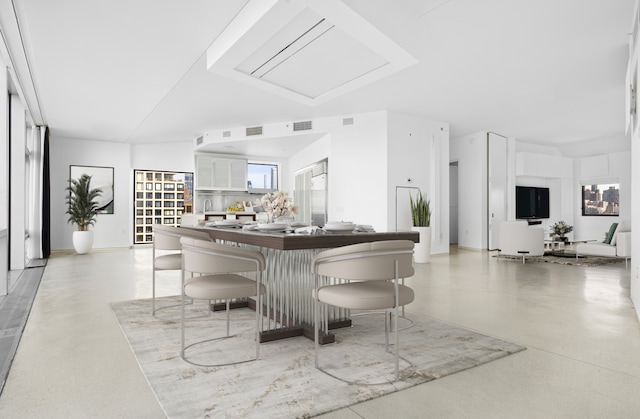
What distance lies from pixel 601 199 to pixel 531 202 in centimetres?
226

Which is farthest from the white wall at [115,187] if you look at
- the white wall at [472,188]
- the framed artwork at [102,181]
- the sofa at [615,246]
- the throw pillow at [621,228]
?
the throw pillow at [621,228]

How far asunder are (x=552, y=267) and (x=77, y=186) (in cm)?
997

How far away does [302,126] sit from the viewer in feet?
27.8

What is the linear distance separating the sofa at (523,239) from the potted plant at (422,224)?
1494 mm

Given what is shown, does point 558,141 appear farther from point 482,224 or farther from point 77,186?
point 77,186

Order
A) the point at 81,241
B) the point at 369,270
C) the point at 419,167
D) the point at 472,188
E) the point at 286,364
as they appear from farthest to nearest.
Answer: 1. the point at 472,188
2. the point at 81,241
3. the point at 419,167
4. the point at 286,364
5. the point at 369,270

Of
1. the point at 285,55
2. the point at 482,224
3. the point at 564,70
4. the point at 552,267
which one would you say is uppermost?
the point at 564,70

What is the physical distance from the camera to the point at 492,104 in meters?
7.27

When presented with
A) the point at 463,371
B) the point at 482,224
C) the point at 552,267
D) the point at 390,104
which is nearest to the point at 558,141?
the point at 482,224

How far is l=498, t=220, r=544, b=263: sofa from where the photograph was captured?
7141 mm

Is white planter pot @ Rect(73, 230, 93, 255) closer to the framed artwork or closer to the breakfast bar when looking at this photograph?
the framed artwork

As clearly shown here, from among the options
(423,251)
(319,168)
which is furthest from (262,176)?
(423,251)

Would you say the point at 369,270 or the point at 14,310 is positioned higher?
the point at 369,270

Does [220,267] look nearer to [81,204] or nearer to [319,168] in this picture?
[319,168]
